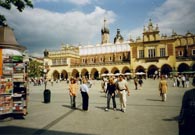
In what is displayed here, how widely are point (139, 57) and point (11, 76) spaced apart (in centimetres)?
5398

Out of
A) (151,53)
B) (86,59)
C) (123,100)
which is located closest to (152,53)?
(151,53)

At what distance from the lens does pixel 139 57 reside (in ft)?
201

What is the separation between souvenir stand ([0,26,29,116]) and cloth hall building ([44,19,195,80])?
150 ft

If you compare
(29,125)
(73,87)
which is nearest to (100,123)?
(29,125)

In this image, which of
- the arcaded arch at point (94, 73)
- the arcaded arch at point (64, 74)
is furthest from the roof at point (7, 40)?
the arcaded arch at point (64, 74)

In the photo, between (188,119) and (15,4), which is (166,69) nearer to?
(15,4)

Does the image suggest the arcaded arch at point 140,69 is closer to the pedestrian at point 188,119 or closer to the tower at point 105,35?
the tower at point 105,35

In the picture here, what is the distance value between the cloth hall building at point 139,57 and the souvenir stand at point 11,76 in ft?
150

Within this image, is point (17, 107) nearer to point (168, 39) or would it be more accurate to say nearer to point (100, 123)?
point (100, 123)

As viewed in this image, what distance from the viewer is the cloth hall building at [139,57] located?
56906 millimetres

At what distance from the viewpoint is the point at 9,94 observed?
936 centimetres

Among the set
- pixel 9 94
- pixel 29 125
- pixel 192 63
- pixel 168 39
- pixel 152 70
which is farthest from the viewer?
pixel 152 70

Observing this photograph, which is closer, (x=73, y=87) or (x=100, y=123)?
(x=100, y=123)

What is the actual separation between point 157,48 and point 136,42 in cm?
616
